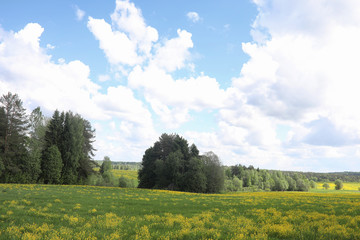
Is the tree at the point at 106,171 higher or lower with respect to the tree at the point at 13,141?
lower

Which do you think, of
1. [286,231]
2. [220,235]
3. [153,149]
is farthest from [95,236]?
[153,149]

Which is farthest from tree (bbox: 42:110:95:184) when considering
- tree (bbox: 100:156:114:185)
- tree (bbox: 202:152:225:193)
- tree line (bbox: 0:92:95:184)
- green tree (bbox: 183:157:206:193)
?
tree (bbox: 202:152:225:193)

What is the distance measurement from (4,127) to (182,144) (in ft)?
140

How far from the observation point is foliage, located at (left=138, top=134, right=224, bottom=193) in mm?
57688

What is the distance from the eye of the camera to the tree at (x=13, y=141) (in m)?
46.2

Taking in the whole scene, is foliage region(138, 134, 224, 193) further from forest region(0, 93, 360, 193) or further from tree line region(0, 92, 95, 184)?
tree line region(0, 92, 95, 184)

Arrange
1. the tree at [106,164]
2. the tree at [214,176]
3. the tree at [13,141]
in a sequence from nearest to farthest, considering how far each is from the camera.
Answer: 1. the tree at [13,141]
2. the tree at [214,176]
3. the tree at [106,164]

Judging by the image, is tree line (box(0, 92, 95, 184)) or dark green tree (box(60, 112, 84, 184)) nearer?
tree line (box(0, 92, 95, 184))

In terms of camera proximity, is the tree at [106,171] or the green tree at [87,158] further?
the tree at [106,171]

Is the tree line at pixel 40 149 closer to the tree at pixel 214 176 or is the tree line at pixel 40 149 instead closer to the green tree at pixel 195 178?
the green tree at pixel 195 178

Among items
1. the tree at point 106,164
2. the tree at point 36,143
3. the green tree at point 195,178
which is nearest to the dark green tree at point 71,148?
the tree at point 36,143

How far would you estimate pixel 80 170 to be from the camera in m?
59.9

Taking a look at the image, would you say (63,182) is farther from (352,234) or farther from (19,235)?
(352,234)

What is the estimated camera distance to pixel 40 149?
5428cm
